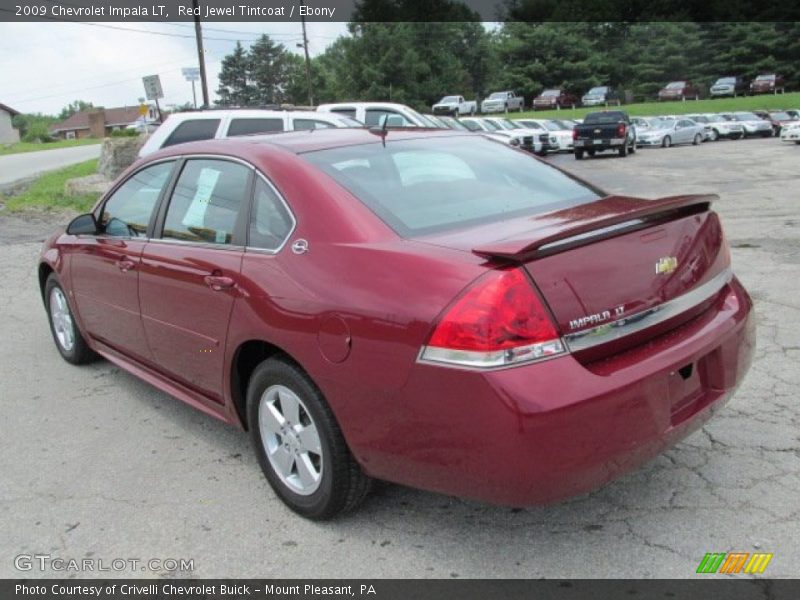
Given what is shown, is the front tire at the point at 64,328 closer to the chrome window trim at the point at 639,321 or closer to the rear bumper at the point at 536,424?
the rear bumper at the point at 536,424

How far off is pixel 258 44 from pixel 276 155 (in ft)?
379

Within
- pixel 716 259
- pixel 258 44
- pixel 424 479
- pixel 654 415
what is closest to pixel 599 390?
pixel 654 415

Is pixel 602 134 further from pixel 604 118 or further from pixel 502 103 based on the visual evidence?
pixel 502 103

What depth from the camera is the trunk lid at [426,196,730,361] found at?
254 centimetres

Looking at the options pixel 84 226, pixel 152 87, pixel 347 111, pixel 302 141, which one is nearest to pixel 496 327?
pixel 302 141

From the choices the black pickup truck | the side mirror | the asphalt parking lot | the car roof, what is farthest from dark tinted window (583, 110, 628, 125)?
the side mirror

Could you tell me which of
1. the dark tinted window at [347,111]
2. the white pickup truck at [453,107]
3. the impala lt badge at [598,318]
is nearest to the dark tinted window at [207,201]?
the impala lt badge at [598,318]

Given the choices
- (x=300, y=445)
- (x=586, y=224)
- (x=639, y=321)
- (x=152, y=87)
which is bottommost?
(x=300, y=445)

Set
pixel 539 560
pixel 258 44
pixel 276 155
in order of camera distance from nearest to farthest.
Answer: pixel 539 560 < pixel 276 155 < pixel 258 44

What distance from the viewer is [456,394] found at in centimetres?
247

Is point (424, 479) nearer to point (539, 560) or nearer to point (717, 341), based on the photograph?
point (539, 560)
